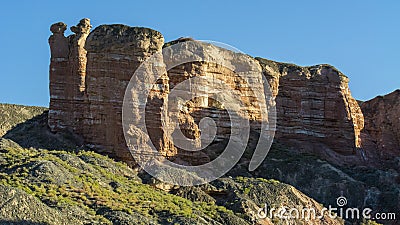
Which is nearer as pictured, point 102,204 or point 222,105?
point 102,204

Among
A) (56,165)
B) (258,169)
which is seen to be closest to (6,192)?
(56,165)

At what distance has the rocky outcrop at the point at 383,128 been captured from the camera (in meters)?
83.1

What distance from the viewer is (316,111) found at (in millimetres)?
80938

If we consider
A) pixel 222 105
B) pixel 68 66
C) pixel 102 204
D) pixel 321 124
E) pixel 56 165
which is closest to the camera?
pixel 102 204

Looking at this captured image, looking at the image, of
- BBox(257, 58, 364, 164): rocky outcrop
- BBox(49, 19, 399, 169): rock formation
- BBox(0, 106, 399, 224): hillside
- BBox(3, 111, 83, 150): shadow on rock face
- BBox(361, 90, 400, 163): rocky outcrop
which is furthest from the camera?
BBox(361, 90, 400, 163): rocky outcrop

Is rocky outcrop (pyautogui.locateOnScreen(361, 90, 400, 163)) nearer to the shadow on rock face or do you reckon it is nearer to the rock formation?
the rock formation

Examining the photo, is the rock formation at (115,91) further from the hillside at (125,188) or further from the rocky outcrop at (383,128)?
the rocky outcrop at (383,128)

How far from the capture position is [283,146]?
252 ft

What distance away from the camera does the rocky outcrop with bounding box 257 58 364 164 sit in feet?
260

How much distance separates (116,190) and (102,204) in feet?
17.6

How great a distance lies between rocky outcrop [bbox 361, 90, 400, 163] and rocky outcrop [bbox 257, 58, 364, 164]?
248 cm

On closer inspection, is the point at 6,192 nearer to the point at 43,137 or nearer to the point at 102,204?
the point at 102,204

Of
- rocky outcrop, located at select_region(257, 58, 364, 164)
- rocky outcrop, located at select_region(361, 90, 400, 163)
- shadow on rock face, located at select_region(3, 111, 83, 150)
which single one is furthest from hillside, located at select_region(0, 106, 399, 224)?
rocky outcrop, located at select_region(361, 90, 400, 163)

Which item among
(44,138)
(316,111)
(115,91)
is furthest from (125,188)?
(316,111)
